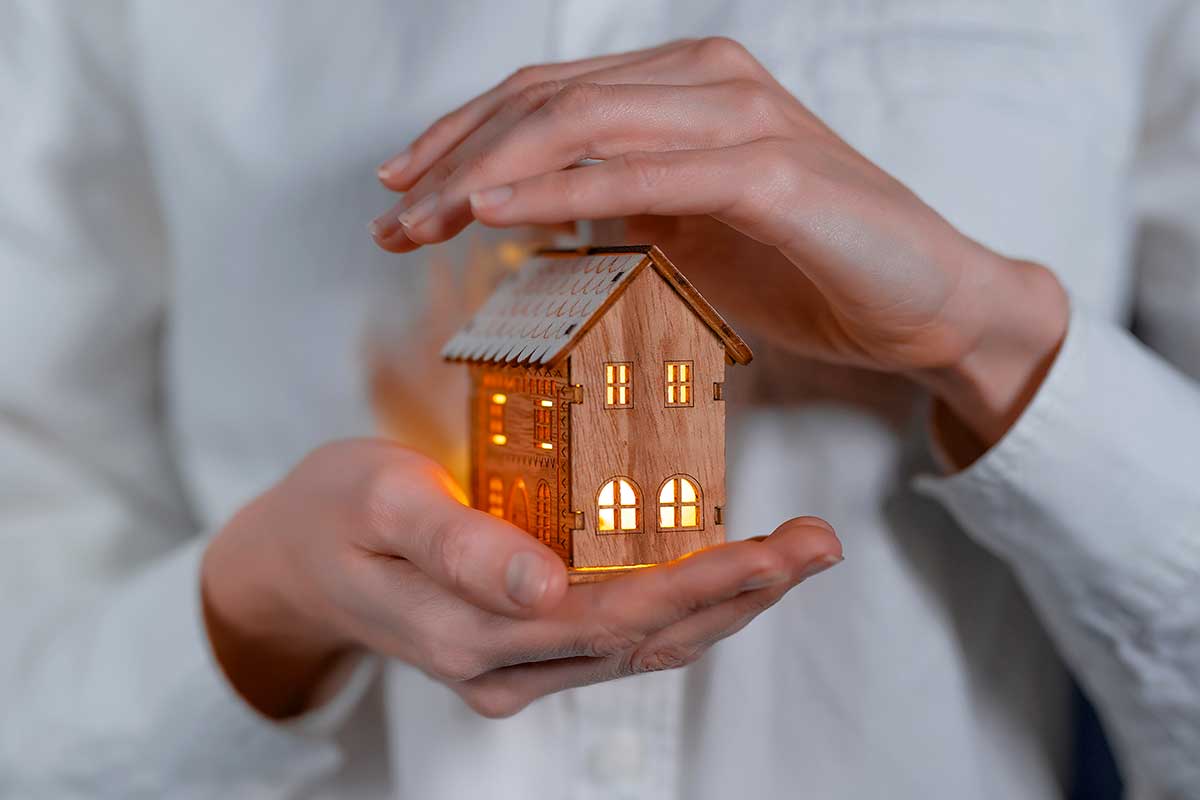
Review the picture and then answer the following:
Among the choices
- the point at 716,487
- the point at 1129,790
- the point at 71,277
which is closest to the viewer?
the point at 716,487

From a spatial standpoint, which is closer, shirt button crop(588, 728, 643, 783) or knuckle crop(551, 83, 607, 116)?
knuckle crop(551, 83, 607, 116)

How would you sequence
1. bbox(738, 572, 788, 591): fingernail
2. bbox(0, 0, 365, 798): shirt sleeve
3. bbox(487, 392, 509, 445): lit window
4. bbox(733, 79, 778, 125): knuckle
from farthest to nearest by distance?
1. bbox(0, 0, 365, 798): shirt sleeve
2. bbox(487, 392, 509, 445): lit window
3. bbox(733, 79, 778, 125): knuckle
4. bbox(738, 572, 788, 591): fingernail

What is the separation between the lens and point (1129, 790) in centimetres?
93

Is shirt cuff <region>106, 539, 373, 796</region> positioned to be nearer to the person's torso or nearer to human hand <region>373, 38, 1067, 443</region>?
the person's torso

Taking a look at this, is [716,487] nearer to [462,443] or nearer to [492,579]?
[492,579]

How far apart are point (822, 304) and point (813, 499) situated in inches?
7.4

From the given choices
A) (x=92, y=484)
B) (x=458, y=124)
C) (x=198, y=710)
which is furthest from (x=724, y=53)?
(x=92, y=484)

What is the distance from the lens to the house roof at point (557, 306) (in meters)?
0.62

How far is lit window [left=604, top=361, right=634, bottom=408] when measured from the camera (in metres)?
0.64

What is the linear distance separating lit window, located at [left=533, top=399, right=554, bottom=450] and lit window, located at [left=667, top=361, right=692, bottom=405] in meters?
0.07

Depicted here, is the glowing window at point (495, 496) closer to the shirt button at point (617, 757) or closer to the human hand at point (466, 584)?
the human hand at point (466, 584)

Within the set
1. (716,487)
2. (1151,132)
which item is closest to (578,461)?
(716,487)

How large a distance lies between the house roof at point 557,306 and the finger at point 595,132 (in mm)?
65

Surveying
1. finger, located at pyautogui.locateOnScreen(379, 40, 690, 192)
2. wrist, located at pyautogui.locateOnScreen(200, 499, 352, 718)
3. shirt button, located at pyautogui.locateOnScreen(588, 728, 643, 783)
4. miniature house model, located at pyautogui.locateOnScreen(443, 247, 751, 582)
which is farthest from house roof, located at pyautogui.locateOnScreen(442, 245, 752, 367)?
shirt button, located at pyautogui.locateOnScreen(588, 728, 643, 783)
